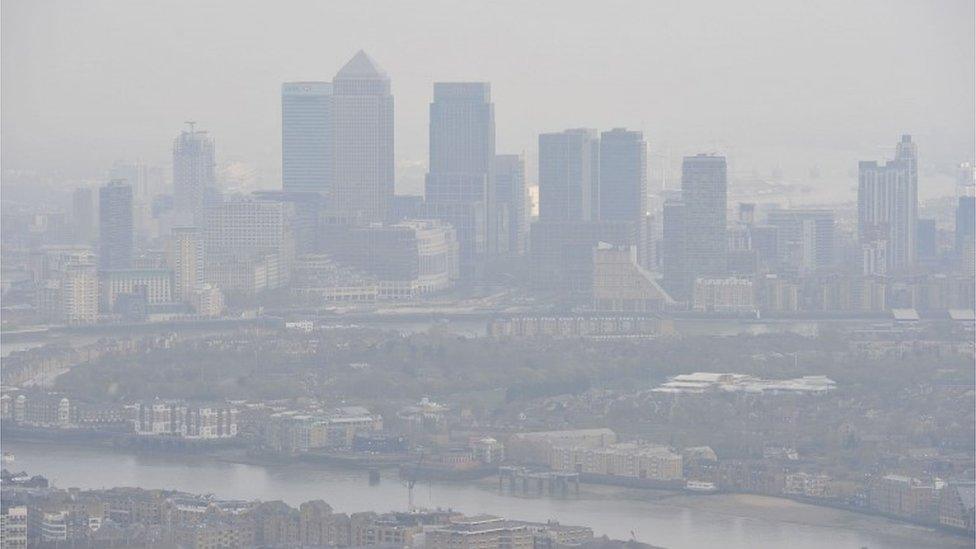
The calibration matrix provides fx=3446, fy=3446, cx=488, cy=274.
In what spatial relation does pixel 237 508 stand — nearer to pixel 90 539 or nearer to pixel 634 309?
pixel 90 539

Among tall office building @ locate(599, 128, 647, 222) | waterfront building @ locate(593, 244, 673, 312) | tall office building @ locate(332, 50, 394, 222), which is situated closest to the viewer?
waterfront building @ locate(593, 244, 673, 312)

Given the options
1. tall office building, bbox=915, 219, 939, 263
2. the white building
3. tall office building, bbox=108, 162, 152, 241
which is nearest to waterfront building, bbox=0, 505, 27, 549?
the white building

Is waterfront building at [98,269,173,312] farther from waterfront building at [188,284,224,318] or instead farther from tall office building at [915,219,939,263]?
tall office building at [915,219,939,263]

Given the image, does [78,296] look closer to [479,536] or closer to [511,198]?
[511,198]

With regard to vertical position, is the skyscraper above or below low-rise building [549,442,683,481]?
above

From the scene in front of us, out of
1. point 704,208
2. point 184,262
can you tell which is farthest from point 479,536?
point 704,208

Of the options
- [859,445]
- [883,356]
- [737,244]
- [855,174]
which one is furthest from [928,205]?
[859,445]

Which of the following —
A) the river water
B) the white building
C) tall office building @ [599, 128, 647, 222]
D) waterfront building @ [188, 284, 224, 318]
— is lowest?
the river water
